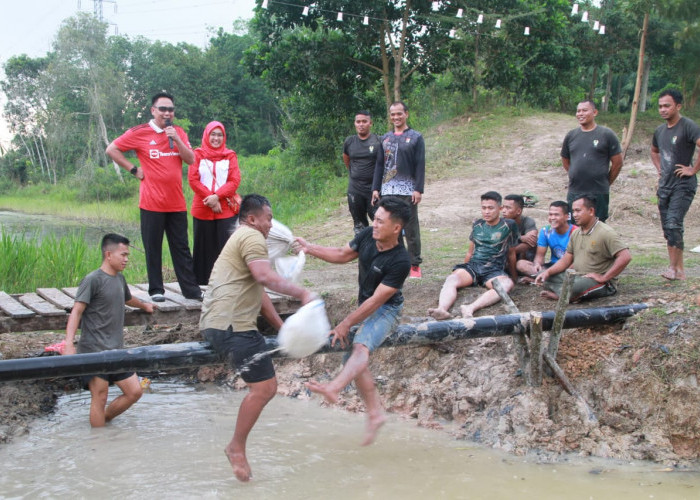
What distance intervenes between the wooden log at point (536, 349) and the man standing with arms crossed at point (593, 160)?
6.91 ft

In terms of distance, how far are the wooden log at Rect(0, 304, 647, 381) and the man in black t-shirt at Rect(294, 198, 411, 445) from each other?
0.12m

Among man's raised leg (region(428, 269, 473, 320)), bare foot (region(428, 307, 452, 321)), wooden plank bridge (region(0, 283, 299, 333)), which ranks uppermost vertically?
Answer: man's raised leg (region(428, 269, 473, 320))

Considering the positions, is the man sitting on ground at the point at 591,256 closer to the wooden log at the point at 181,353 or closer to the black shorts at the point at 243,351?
the wooden log at the point at 181,353

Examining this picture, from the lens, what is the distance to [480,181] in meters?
15.4

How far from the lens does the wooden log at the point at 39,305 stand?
19.1 feet

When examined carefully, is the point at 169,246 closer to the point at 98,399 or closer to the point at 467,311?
the point at 98,399

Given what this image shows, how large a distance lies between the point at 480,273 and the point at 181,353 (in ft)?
11.0

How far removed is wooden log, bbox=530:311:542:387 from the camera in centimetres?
488

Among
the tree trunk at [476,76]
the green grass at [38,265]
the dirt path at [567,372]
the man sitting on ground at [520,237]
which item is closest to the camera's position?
the dirt path at [567,372]

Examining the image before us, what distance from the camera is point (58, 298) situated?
20.8 ft

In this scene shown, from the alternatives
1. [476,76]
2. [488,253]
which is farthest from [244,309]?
[476,76]

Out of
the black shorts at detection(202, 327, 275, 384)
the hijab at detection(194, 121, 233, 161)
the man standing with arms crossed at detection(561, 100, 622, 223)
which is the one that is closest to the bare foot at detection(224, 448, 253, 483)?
the black shorts at detection(202, 327, 275, 384)

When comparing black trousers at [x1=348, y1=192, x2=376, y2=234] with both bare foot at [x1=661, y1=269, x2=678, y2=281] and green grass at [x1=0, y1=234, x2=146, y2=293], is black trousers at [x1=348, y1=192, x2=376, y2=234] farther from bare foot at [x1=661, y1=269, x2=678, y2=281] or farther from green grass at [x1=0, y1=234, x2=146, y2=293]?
green grass at [x1=0, y1=234, x2=146, y2=293]

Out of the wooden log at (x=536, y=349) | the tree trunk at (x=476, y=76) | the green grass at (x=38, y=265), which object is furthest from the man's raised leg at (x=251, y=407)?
the tree trunk at (x=476, y=76)
